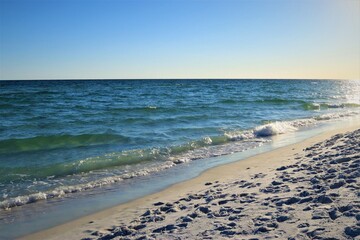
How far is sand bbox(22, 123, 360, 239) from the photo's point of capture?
4.86 m

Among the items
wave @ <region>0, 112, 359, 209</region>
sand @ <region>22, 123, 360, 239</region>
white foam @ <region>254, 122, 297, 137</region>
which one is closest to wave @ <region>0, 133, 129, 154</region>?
wave @ <region>0, 112, 359, 209</region>

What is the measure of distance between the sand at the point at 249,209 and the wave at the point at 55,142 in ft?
23.0

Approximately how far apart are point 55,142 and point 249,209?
1103 centimetres

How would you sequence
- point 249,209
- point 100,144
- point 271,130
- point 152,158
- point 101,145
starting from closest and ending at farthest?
point 249,209
point 152,158
point 101,145
point 100,144
point 271,130

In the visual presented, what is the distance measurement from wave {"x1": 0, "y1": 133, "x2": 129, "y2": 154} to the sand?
7.02 meters

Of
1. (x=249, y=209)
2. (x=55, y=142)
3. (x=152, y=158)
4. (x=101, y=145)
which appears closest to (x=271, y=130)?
(x=152, y=158)

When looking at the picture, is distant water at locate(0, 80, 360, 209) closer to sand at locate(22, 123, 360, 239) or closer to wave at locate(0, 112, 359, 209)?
wave at locate(0, 112, 359, 209)

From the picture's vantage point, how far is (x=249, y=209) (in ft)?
19.2

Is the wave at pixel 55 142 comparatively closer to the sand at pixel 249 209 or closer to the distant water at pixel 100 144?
the distant water at pixel 100 144

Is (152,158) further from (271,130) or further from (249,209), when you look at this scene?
(271,130)

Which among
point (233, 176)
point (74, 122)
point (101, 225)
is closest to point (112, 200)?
point (101, 225)

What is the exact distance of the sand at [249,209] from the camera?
4.86 m

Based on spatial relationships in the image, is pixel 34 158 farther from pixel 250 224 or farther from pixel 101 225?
pixel 250 224

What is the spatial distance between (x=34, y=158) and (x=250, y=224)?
9.24 meters
